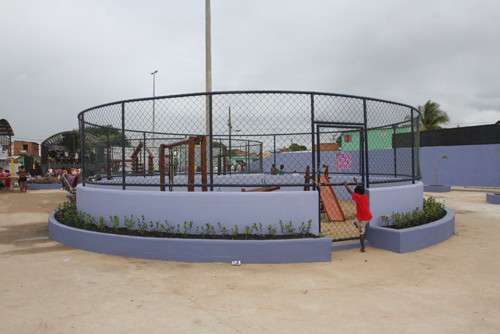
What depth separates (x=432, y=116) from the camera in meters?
35.8

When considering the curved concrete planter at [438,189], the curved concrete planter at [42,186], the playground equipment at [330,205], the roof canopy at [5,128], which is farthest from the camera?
the roof canopy at [5,128]

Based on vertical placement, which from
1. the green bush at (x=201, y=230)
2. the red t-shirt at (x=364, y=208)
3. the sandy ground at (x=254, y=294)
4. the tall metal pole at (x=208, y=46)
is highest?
the tall metal pole at (x=208, y=46)

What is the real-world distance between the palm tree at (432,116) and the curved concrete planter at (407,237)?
32.9 meters

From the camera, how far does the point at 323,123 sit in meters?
5.75

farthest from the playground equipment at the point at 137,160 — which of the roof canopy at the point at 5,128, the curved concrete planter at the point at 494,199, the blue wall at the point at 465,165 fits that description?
the blue wall at the point at 465,165

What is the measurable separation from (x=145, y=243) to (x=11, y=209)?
9060 millimetres

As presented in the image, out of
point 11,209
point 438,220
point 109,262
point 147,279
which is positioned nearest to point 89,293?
point 147,279

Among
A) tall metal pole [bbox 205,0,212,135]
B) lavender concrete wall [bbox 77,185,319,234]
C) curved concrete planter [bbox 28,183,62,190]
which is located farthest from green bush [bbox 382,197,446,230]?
curved concrete planter [bbox 28,183,62,190]

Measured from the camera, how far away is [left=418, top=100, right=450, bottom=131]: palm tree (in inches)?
1393

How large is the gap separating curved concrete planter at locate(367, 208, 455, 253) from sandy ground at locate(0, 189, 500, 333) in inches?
6.7

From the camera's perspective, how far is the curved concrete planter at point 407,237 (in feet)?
18.6

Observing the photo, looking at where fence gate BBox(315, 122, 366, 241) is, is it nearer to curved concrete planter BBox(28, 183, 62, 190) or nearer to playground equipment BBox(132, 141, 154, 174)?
playground equipment BBox(132, 141, 154, 174)

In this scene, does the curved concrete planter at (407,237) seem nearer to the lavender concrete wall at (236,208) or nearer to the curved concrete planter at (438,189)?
the lavender concrete wall at (236,208)

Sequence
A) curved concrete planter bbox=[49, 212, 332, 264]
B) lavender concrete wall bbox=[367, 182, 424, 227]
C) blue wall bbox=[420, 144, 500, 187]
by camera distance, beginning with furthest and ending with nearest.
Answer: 1. blue wall bbox=[420, 144, 500, 187]
2. lavender concrete wall bbox=[367, 182, 424, 227]
3. curved concrete planter bbox=[49, 212, 332, 264]
